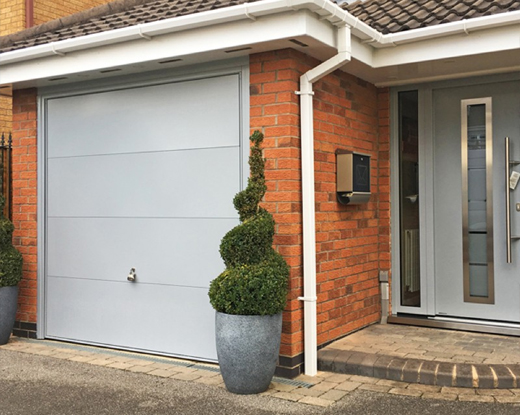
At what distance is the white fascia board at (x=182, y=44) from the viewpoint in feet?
15.8

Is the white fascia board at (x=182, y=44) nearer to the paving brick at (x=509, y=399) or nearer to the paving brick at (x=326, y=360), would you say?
the paving brick at (x=326, y=360)

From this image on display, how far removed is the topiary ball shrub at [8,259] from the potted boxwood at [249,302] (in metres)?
2.45

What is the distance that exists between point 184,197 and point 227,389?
1.75 meters

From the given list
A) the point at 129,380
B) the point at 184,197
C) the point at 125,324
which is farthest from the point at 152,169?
the point at 129,380

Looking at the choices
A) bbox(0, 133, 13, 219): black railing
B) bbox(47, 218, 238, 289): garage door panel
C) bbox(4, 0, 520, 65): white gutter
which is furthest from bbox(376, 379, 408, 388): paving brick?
bbox(0, 133, 13, 219): black railing

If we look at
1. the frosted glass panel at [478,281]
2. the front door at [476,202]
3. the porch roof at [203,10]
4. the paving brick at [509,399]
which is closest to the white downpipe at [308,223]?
the porch roof at [203,10]

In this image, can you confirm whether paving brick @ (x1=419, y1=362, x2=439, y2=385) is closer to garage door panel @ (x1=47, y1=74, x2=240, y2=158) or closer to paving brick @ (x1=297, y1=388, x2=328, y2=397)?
paving brick @ (x1=297, y1=388, x2=328, y2=397)

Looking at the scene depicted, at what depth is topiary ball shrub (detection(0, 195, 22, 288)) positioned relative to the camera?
6.22 metres

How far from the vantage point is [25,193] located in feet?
22.4

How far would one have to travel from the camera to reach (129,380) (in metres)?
5.18

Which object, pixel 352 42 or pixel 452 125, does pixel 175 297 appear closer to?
pixel 352 42

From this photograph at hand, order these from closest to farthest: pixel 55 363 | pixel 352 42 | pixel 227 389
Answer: pixel 227 389, pixel 352 42, pixel 55 363

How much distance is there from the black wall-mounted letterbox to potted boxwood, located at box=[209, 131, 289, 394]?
3.80 ft

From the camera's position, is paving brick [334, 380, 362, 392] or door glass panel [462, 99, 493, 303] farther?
door glass panel [462, 99, 493, 303]
